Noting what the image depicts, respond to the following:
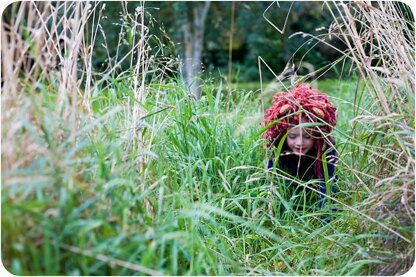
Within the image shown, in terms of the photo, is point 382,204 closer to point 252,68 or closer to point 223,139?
point 223,139

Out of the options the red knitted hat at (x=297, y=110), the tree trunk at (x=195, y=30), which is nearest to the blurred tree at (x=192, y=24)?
the tree trunk at (x=195, y=30)

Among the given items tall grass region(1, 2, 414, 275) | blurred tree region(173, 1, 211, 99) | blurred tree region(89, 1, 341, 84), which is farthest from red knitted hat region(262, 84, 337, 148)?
blurred tree region(89, 1, 341, 84)

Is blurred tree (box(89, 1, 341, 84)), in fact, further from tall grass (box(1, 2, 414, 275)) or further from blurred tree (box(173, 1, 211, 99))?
tall grass (box(1, 2, 414, 275))

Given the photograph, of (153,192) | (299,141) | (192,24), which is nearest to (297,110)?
(299,141)

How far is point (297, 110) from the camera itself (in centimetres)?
280

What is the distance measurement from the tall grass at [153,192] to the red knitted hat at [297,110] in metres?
0.15

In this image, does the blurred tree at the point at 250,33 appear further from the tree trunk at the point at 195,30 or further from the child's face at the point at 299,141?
the child's face at the point at 299,141

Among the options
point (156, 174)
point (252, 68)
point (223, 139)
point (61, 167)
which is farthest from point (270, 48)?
point (61, 167)

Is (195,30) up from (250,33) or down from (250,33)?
up

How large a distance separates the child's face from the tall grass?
0.18m

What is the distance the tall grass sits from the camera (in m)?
1.61

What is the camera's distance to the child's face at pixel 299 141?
9.21 feet

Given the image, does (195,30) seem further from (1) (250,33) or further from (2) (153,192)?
(2) (153,192)

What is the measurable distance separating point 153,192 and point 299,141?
34.9 inches
